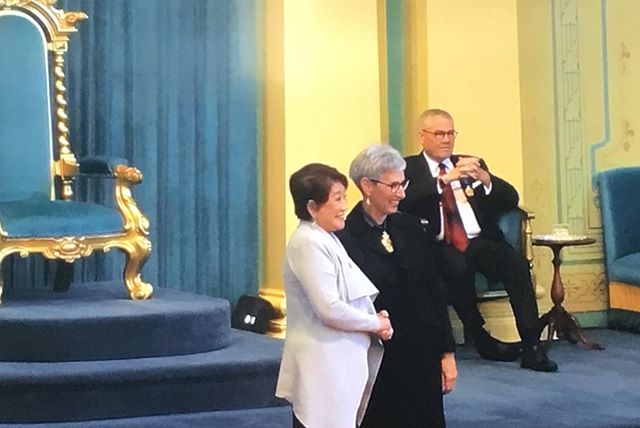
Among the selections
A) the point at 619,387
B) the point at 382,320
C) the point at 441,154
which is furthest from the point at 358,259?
the point at 441,154

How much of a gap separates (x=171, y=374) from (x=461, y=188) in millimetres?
1970

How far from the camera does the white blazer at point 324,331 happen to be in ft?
8.92

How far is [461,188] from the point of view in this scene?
213 inches

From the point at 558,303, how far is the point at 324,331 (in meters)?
3.11

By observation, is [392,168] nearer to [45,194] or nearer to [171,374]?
[171,374]

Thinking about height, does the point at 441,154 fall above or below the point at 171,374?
above

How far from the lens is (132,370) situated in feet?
13.1

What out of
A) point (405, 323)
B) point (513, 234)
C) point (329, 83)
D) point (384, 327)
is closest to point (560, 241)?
point (513, 234)

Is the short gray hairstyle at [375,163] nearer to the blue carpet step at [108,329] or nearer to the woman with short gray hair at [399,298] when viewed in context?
the woman with short gray hair at [399,298]

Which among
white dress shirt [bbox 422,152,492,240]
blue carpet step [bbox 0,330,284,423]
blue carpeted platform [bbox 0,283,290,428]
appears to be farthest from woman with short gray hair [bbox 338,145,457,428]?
white dress shirt [bbox 422,152,492,240]

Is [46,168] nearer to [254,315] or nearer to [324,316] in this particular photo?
[254,315]

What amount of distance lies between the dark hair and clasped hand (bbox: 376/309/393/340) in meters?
0.30

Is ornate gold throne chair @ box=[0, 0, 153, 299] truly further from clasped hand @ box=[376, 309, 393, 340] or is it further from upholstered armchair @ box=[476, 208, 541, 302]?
clasped hand @ box=[376, 309, 393, 340]

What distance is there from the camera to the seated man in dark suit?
5.19m
